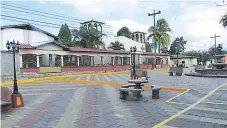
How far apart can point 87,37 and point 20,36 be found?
35.4 feet

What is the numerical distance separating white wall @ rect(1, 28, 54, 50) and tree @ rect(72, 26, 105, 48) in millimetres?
6227

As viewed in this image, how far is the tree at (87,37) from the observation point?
3962cm

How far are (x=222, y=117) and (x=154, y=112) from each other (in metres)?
1.85

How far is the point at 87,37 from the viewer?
40.2 m

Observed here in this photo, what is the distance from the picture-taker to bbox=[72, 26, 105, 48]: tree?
3962 centimetres

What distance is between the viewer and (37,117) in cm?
723

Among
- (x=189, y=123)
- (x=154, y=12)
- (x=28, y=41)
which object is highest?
(x=154, y=12)

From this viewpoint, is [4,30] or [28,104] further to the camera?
[4,30]

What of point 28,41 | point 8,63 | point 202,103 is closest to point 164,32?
point 28,41

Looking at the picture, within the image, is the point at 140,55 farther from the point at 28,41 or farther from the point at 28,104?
the point at 28,104

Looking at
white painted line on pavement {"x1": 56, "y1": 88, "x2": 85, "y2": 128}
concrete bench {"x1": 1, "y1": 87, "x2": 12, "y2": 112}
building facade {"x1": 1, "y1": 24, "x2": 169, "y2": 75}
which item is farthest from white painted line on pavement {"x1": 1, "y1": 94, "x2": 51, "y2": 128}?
building facade {"x1": 1, "y1": 24, "x2": 169, "y2": 75}

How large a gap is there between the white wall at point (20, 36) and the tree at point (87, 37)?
6227 mm

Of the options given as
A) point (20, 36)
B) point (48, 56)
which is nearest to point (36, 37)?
point (20, 36)

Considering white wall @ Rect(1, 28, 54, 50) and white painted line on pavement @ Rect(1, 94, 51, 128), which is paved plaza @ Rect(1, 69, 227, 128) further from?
white wall @ Rect(1, 28, 54, 50)
